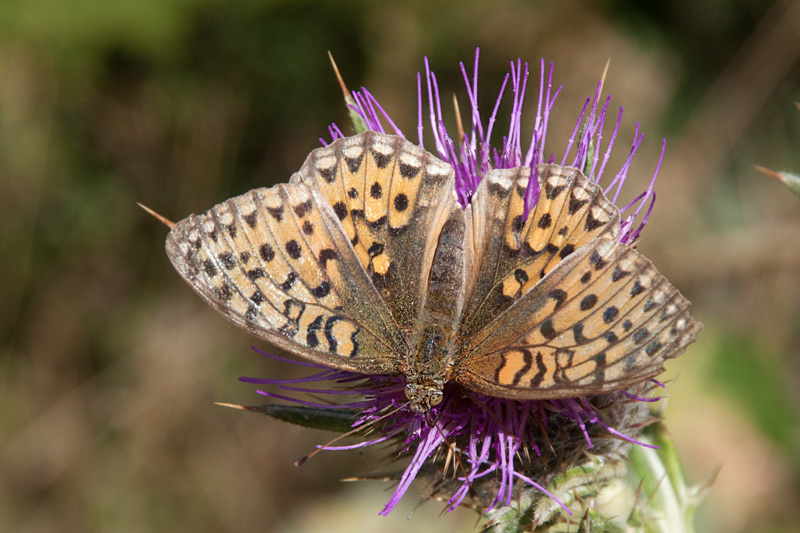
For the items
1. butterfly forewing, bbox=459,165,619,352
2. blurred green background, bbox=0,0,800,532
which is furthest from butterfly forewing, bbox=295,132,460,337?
blurred green background, bbox=0,0,800,532

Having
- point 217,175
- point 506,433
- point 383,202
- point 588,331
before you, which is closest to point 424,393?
point 506,433

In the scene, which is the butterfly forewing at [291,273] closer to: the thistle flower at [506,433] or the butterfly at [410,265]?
the butterfly at [410,265]

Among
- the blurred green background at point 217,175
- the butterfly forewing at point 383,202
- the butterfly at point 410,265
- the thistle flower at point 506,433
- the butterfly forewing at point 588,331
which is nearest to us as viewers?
the butterfly forewing at point 588,331

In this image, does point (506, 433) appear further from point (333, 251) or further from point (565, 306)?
point (333, 251)

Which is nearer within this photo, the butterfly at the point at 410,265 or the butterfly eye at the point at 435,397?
the butterfly at the point at 410,265

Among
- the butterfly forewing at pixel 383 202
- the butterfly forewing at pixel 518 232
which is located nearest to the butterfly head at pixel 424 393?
the butterfly forewing at pixel 518 232

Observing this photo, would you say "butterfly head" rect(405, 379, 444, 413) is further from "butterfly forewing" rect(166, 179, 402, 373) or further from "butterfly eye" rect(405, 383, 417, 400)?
"butterfly forewing" rect(166, 179, 402, 373)

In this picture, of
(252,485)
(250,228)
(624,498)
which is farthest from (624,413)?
(252,485)
